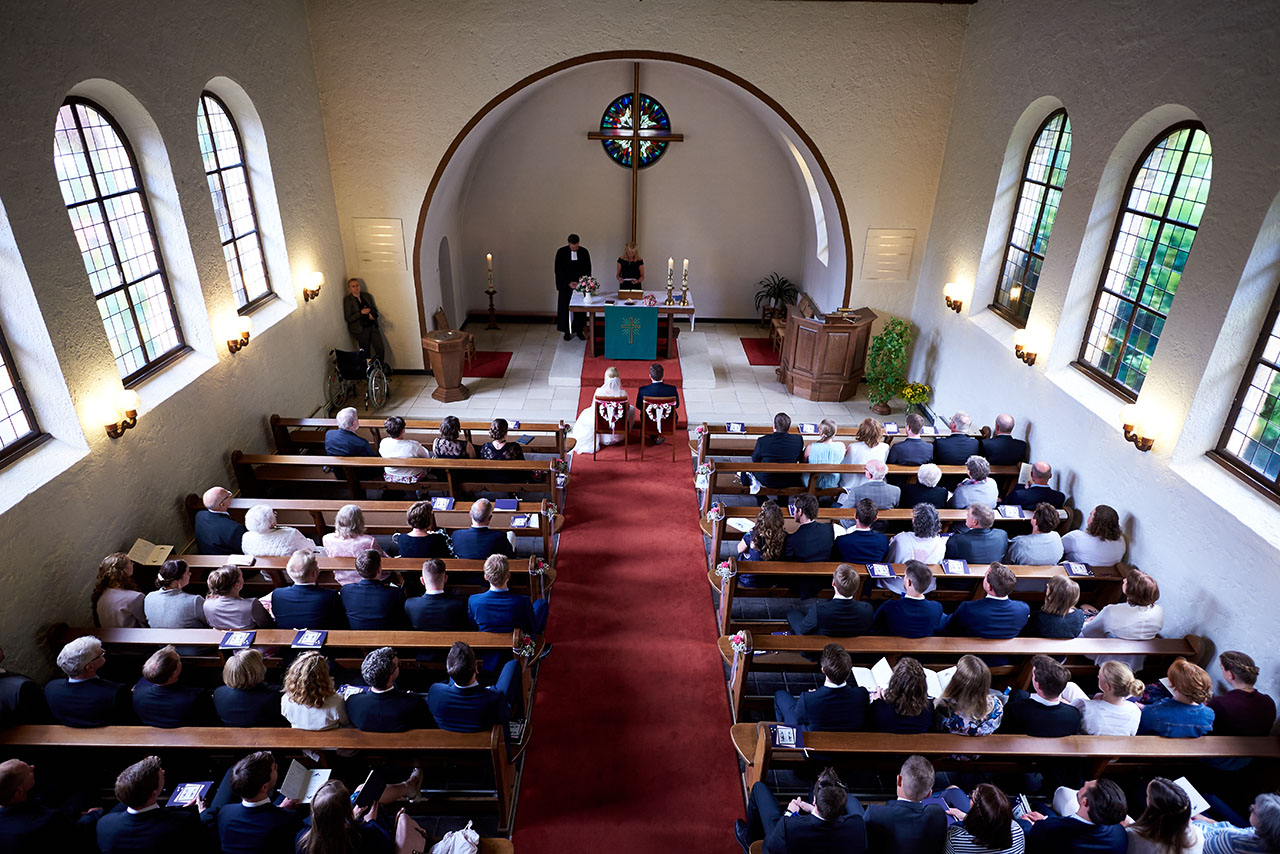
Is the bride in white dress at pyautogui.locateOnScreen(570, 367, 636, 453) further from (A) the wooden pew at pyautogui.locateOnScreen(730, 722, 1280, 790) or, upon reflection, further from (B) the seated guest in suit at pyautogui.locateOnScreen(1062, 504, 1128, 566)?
(A) the wooden pew at pyautogui.locateOnScreen(730, 722, 1280, 790)

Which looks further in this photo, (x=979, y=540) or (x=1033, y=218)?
(x=1033, y=218)

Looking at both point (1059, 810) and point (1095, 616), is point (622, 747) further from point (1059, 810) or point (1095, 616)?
point (1095, 616)

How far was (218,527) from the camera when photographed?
600cm

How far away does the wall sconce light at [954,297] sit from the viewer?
31.3 feet

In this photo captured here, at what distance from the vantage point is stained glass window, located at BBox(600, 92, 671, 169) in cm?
1252

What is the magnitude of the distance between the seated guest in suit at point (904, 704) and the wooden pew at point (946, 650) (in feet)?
1.81

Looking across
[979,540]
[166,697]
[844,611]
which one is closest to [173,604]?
[166,697]

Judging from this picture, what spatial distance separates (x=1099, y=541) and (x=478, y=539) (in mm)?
4972

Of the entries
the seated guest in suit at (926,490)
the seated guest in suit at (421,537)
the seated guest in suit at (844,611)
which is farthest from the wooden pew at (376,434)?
the seated guest in suit at (844,611)

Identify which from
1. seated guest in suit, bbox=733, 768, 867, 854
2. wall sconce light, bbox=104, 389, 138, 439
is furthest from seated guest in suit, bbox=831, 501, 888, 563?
wall sconce light, bbox=104, 389, 138, 439

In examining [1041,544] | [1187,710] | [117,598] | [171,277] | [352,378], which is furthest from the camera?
[352,378]

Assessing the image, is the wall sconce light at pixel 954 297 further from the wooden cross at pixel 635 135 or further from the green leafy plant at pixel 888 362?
the wooden cross at pixel 635 135

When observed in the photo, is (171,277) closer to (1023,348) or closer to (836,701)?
(836,701)

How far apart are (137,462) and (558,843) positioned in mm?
4645
